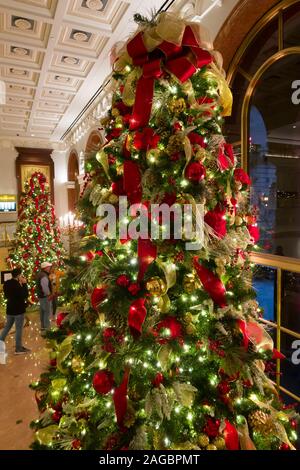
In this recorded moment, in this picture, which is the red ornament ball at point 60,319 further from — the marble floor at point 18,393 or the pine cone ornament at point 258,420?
the pine cone ornament at point 258,420

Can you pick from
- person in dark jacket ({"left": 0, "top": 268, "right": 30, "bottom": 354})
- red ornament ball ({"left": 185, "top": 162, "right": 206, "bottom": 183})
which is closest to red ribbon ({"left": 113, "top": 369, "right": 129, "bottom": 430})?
red ornament ball ({"left": 185, "top": 162, "right": 206, "bottom": 183})

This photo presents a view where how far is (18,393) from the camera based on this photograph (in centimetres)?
363

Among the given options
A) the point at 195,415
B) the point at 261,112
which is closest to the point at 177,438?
the point at 195,415

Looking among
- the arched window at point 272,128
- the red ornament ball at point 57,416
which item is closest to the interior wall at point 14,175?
the arched window at point 272,128

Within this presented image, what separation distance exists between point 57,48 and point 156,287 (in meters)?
5.13

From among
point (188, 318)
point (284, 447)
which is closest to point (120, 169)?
point (188, 318)

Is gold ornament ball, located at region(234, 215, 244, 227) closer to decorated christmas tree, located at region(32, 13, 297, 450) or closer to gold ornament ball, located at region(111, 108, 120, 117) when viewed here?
decorated christmas tree, located at region(32, 13, 297, 450)

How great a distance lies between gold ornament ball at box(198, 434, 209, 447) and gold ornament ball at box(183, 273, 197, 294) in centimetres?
79

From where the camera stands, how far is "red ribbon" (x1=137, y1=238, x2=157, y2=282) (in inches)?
63.4

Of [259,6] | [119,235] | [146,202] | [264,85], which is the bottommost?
[119,235]

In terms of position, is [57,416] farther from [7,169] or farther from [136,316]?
[7,169]

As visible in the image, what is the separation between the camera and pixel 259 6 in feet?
9.70

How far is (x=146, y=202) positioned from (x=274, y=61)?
2412mm

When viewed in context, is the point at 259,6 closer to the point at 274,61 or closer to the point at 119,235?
the point at 274,61
